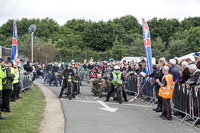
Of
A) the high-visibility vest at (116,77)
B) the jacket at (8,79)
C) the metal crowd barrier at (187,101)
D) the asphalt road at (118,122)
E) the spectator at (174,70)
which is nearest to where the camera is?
the asphalt road at (118,122)

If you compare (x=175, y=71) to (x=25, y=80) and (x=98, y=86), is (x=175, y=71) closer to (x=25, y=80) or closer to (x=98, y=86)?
(x=98, y=86)

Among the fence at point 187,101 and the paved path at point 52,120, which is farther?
the fence at point 187,101

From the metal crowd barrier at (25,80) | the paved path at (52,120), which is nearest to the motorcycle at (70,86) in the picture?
the metal crowd barrier at (25,80)

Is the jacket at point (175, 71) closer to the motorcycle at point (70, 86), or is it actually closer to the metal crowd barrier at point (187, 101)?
the metal crowd barrier at point (187, 101)

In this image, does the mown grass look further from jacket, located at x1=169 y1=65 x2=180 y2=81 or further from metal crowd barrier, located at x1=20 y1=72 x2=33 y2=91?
jacket, located at x1=169 y1=65 x2=180 y2=81

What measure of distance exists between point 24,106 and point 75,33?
221 ft

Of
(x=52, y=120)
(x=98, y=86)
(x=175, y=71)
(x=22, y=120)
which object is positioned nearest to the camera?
(x=22, y=120)

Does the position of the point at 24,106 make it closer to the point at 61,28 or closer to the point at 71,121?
the point at 71,121

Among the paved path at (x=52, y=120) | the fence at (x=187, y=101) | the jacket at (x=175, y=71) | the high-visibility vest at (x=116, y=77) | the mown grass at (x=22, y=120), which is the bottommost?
the paved path at (x=52, y=120)

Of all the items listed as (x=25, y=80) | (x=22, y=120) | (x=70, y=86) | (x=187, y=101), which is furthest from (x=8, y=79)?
(x=25, y=80)

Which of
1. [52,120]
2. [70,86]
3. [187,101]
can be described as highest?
[70,86]

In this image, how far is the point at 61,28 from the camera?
85.9 m

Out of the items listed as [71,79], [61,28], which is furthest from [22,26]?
[71,79]

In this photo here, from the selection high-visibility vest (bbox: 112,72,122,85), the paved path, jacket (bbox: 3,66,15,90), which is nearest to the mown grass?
the paved path
